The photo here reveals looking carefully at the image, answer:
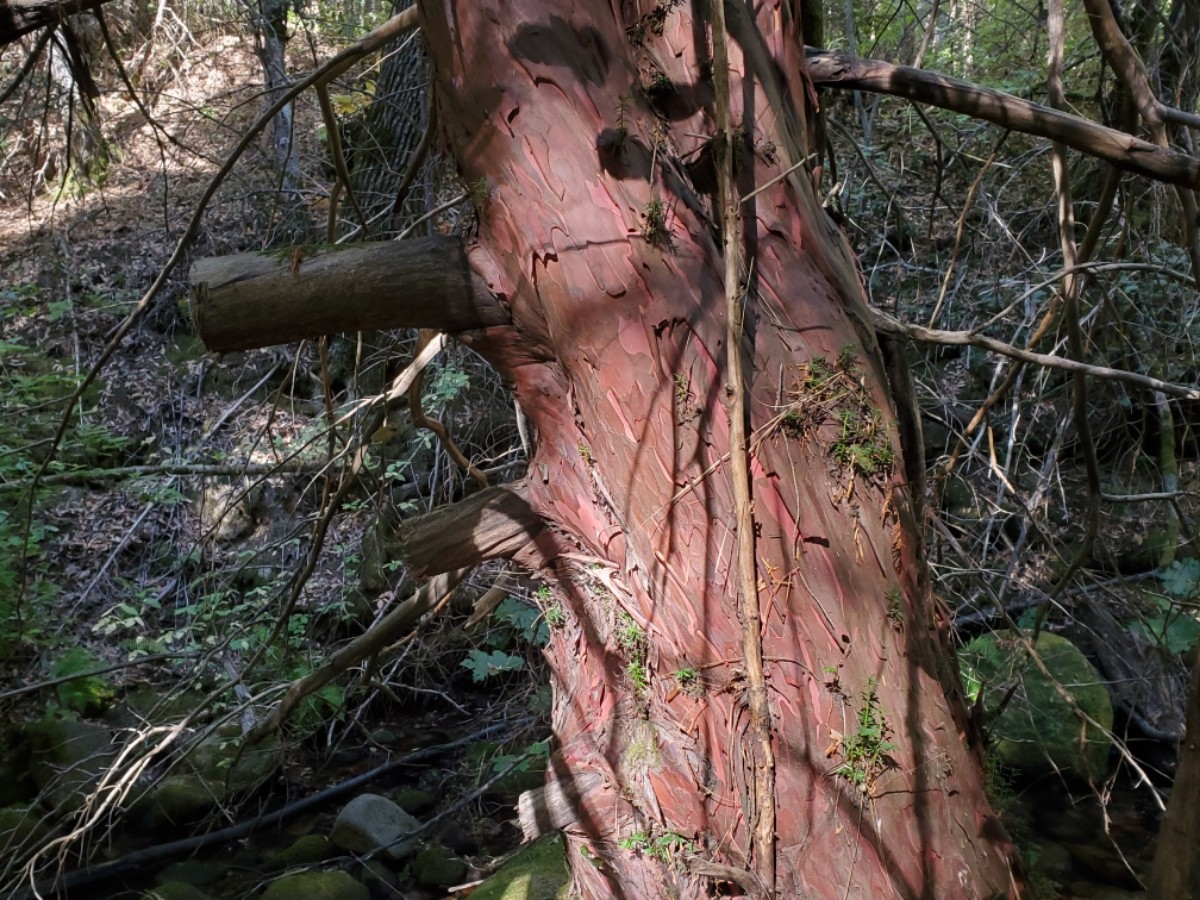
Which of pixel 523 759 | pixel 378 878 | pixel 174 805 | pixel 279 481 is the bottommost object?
pixel 378 878

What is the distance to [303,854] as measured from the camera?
5406 mm

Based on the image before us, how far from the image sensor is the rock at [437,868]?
196 inches

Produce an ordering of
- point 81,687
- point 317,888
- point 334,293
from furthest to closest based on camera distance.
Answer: point 81,687 < point 317,888 < point 334,293

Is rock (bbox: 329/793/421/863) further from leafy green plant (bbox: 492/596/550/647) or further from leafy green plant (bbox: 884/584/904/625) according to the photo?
leafy green plant (bbox: 884/584/904/625)

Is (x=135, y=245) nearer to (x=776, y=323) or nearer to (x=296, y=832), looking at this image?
(x=296, y=832)

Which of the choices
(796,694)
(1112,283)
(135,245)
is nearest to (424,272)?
(796,694)

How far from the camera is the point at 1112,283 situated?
4418 mm

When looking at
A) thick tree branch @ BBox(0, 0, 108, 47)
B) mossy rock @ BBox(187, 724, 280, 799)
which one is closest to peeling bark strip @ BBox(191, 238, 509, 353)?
thick tree branch @ BBox(0, 0, 108, 47)

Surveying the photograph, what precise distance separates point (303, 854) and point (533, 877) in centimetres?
250

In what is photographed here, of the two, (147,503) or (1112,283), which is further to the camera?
(147,503)

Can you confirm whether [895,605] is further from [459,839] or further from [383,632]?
[459,839]

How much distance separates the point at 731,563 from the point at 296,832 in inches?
203

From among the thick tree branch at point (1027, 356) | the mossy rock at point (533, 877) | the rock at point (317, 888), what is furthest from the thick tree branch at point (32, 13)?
the rock at point (317, 888)

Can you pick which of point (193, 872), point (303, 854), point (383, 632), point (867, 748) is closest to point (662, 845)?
point (867, 748)
